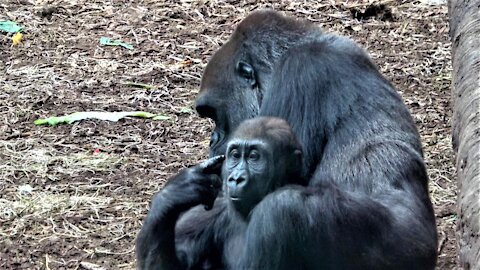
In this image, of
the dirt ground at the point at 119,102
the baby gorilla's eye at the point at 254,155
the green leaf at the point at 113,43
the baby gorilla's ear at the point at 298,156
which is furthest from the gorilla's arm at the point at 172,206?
the green leaf at the point at 113,43

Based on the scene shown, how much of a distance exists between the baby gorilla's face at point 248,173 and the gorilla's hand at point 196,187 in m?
0.12

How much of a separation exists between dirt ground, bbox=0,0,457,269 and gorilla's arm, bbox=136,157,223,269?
1234mm

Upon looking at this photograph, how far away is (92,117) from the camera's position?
299 inches

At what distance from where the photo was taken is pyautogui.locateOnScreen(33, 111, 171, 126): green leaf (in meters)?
7.56

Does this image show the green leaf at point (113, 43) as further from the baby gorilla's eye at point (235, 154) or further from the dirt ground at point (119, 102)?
the baby gorilla's eye at point (235, 154)

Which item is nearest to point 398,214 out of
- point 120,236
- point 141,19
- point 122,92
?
point 120,236

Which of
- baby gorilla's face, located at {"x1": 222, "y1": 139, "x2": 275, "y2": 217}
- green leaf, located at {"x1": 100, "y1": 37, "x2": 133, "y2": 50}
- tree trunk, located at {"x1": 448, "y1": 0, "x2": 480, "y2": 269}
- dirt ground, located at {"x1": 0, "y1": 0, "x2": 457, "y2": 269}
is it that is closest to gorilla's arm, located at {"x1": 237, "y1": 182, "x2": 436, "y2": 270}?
baby gorilla's face, located at {"x1": 222, "y1": 139, "x2": 275, "y2": 217}

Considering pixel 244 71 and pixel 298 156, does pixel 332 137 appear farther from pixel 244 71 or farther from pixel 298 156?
pixel 244 71

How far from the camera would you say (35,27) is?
945 centimetres

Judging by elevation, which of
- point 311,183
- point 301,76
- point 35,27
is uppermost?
point 301,76

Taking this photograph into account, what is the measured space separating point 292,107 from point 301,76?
5.8 inches

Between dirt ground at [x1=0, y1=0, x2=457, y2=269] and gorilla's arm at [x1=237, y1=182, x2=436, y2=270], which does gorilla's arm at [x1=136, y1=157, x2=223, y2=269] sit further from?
dirt ground at [x1=0, y1=0, x2=457, y2=269]

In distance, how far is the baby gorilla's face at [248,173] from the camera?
409cm

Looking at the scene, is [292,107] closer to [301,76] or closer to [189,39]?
[301,76]
